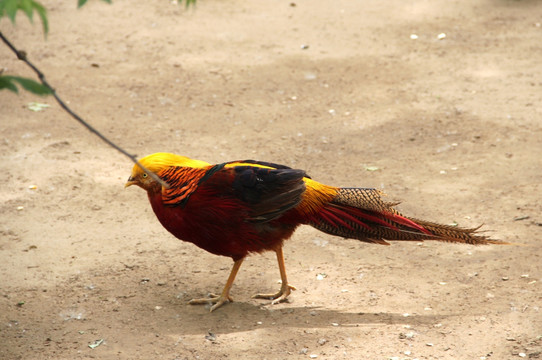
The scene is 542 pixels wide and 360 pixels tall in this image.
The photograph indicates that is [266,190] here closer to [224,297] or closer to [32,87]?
[224,297]

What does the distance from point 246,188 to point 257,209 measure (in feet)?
0.42

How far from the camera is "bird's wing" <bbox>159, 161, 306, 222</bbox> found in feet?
12.6

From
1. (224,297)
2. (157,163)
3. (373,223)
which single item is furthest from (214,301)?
(373,223)

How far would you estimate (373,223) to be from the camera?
13.0ft

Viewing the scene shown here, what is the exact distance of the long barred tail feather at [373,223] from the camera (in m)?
3.91

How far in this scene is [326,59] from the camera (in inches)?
299

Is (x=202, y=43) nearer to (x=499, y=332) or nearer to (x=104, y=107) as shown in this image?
(x=104, y=107)

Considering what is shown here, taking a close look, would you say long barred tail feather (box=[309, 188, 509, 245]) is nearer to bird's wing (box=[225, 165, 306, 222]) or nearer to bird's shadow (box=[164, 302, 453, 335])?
bird's wing (box=[225, 165, 306, 222])

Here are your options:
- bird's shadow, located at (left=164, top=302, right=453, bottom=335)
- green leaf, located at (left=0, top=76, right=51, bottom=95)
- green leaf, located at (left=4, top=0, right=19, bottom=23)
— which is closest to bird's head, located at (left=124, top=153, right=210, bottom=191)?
bird's shadow, located at (left=164, top=302, right=453, bottom=335)

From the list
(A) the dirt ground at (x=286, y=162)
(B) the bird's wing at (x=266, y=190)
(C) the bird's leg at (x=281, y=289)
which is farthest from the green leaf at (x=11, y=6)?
(C) the bird's leg at (x=281, y=289)

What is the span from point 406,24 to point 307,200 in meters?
4.96

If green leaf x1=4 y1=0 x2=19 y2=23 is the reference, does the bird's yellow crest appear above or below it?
below

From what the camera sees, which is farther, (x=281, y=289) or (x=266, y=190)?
(x=281, y=289)

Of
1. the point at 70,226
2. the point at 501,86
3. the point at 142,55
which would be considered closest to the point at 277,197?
the point at 70,226
